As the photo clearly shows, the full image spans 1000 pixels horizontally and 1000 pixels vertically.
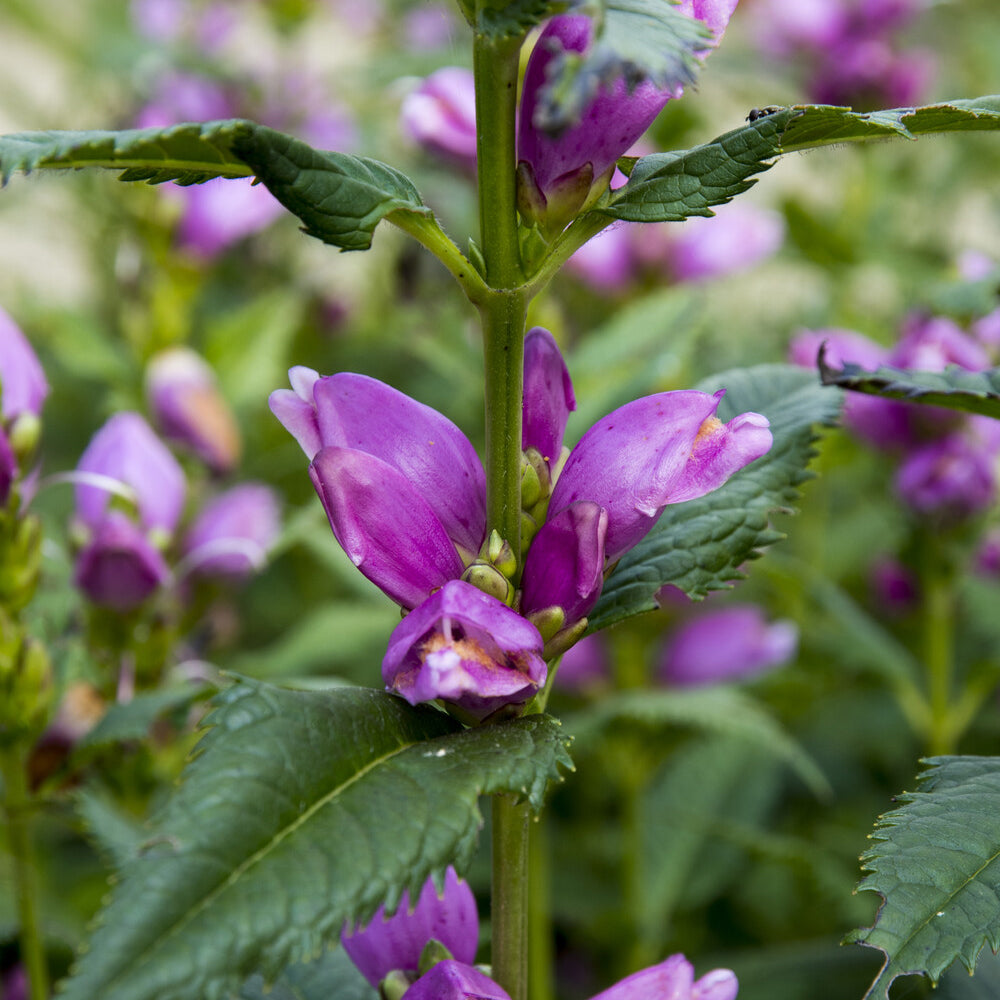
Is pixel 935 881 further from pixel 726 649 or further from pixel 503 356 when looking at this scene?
pixel 726 649

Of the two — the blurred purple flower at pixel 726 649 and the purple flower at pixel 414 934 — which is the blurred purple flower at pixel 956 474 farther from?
the purple flower at pixel 414 934

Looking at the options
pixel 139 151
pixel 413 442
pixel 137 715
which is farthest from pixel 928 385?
pixel 137 715

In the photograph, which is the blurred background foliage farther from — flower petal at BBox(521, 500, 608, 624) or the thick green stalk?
flower petal at BBox(521, 500, 608, 624)

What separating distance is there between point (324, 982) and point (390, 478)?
26cm

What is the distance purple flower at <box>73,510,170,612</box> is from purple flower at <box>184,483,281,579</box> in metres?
0.13

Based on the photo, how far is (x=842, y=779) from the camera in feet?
4.40

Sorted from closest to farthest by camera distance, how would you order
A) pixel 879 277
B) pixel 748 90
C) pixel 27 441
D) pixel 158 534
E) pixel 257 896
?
1. pixel 257 896
2. pixel 27 441
3. pixel 158 534
4. pixel 748 90
5. pixel 879 277

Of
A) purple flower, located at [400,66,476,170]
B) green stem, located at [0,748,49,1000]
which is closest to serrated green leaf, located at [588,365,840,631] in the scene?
green stem, located at [0,748,49,1000]

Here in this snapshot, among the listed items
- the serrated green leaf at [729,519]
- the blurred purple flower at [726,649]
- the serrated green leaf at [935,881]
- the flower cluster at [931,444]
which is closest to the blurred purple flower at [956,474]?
the flower cluster at [931,444]

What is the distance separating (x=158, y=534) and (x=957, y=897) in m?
0.69

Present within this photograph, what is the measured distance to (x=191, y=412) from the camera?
1174mm

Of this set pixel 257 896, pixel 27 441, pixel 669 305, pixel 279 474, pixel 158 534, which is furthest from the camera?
pixel 279 474

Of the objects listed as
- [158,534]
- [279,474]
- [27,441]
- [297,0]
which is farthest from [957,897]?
[297,0]

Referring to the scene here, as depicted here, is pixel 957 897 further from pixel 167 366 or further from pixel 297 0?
pixel 297 0
